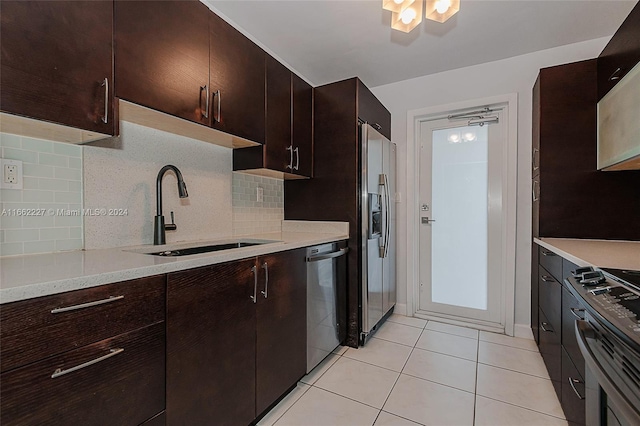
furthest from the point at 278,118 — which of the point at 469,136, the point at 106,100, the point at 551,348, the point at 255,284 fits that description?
the point at 551,348

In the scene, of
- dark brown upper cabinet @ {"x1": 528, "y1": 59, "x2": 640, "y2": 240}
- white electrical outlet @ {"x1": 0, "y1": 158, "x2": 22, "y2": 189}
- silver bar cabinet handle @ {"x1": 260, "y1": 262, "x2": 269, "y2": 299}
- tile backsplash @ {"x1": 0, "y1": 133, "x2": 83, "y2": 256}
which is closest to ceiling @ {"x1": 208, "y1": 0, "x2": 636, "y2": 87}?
dark brown upper cabinet @ {"x1": 528, "y1": 59, "x2": 640, "y2": 240}

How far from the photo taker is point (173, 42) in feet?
4.44

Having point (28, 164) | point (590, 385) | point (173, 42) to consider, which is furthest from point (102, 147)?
point (590, 385)

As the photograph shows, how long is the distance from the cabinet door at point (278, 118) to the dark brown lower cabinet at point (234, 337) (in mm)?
719

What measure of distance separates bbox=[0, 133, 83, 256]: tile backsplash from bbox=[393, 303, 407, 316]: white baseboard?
275cm

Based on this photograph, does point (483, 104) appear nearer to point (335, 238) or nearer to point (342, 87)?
point (342, 87)

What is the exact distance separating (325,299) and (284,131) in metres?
1.25

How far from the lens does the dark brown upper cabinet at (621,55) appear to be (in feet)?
5.06

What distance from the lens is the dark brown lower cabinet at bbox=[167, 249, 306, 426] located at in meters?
1.08

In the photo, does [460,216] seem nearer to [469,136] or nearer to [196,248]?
[469,136]

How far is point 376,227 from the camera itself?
2.53 metres

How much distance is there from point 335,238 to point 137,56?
1539mm

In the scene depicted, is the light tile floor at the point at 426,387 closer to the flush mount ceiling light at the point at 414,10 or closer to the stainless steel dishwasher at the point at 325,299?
the stainless steel dishwasher at the point at 325,299

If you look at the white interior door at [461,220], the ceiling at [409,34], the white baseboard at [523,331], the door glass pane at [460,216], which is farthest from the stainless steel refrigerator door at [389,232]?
the white baseboard at [523,331]
